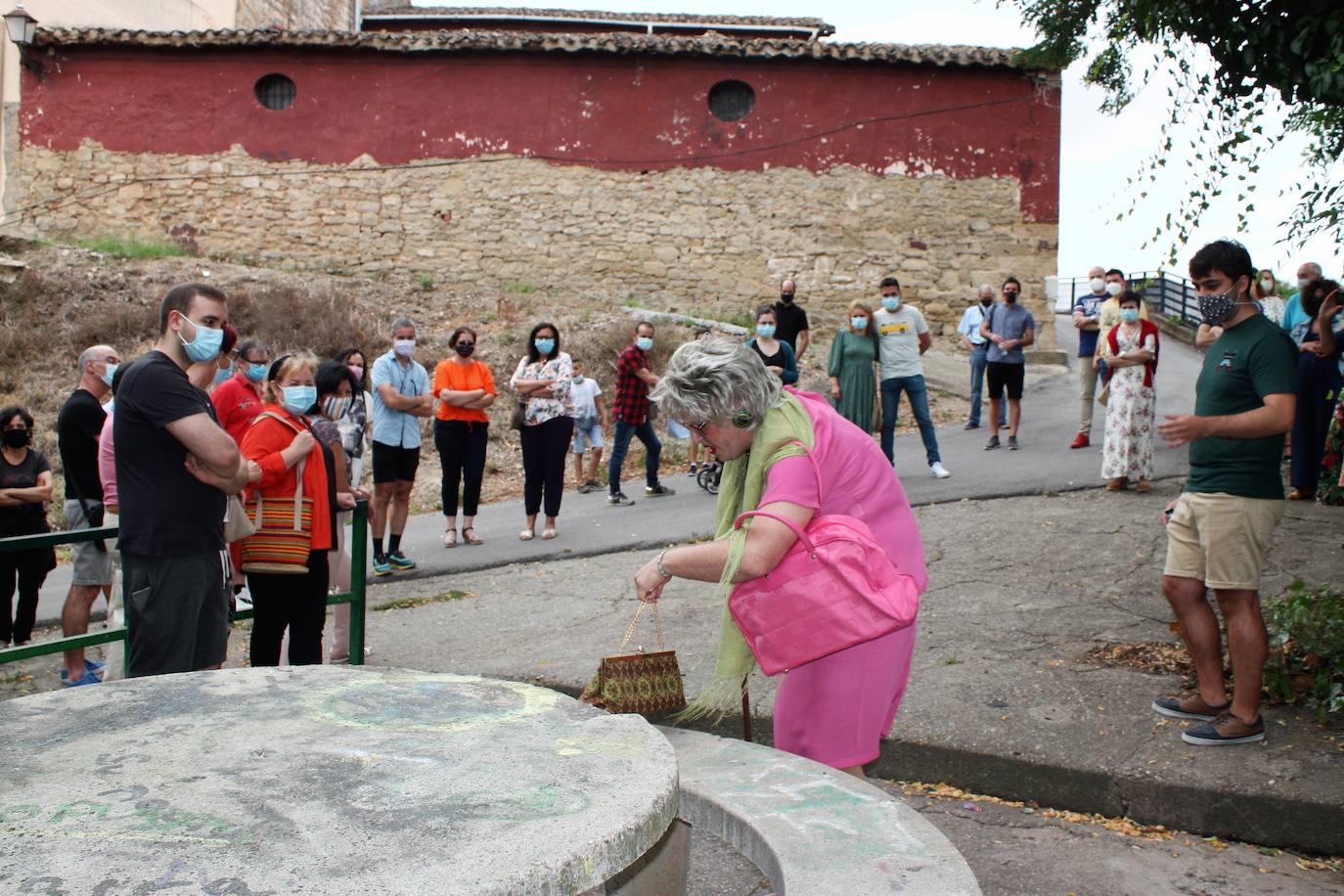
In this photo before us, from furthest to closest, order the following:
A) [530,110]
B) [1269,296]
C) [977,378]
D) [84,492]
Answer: [530,110] → [977,378] → [1269,296] → [84,492]

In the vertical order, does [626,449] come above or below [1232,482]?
below

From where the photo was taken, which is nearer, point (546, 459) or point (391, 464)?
point (391, 464)

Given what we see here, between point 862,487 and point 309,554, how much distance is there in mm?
2768

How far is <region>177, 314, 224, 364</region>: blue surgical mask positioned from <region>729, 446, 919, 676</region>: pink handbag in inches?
87.5

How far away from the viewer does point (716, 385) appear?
3080 mm

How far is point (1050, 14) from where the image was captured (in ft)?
24.0

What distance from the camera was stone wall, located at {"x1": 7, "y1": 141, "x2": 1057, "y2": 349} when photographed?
18.8 metres

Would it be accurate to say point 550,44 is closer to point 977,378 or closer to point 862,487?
point 977,378

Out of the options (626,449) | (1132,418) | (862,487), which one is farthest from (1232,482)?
(626,449)

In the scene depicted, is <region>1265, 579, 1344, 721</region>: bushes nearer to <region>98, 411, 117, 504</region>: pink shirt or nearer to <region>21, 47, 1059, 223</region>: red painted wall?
<region>98, 411, 117, 504</region>: pink shirt

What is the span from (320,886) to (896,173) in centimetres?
1799

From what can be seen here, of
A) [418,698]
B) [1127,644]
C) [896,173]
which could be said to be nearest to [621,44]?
[896,173]

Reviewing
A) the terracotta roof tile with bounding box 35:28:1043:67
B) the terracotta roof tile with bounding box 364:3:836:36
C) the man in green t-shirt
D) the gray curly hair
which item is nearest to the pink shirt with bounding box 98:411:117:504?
the gray curly hair

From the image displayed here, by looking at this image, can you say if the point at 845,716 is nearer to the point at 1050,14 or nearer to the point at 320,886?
the point at 320,886
